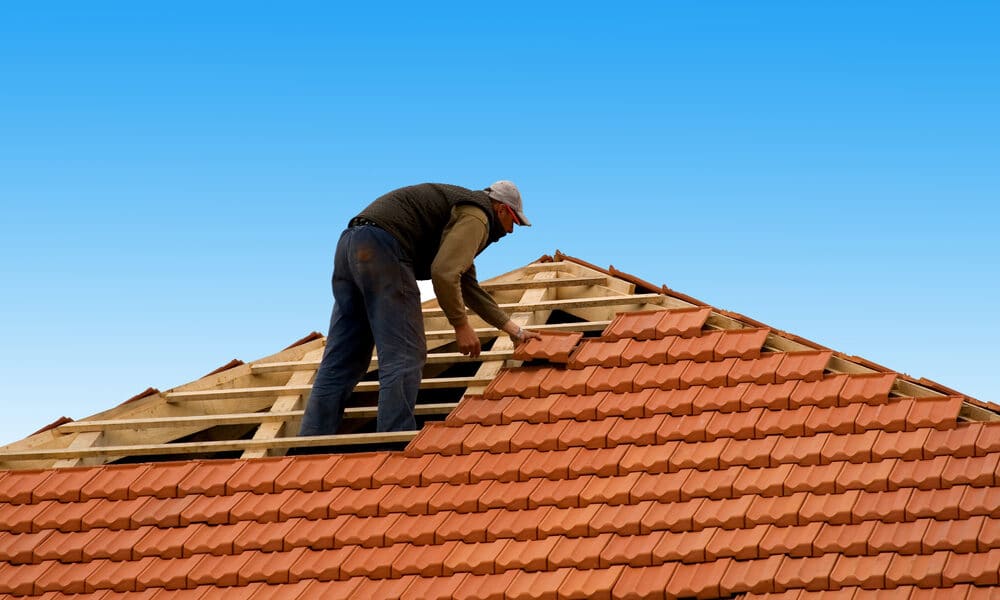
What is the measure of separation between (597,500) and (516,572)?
570mm

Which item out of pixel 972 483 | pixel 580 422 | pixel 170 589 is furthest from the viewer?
pixel 580 422

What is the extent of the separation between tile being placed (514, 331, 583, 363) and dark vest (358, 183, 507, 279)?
2.02 feet

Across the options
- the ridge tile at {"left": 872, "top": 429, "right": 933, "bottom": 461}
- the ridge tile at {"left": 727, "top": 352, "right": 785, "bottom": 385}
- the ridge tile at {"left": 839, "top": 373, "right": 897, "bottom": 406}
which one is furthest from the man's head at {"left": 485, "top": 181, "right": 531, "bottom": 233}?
the ridge tile at {"left": 872, "top": 429, "right": 933, "bottom": 461}

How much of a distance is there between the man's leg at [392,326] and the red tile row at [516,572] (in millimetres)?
1111

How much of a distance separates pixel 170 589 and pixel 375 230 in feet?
7.19

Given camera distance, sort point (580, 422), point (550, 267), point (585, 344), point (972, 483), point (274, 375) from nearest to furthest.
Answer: point (972, 483) < point (580, 422) < point (585, 344) < point (274, 375) < point (550, 267)

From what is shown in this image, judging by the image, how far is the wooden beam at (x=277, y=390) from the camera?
822 centimetres

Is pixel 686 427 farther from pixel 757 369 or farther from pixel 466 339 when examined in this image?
pixel 466 339

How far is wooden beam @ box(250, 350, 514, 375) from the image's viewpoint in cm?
836

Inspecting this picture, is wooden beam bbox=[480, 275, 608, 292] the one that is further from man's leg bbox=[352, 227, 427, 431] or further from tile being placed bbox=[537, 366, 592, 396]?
man's leg bbox=[352, 227, 427, 431]

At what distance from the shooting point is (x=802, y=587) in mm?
6141

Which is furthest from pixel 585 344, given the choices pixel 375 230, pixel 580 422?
pixel 375 230

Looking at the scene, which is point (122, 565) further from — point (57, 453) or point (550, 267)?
point (550, 267)

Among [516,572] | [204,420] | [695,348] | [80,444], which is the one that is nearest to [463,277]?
[695,348]
